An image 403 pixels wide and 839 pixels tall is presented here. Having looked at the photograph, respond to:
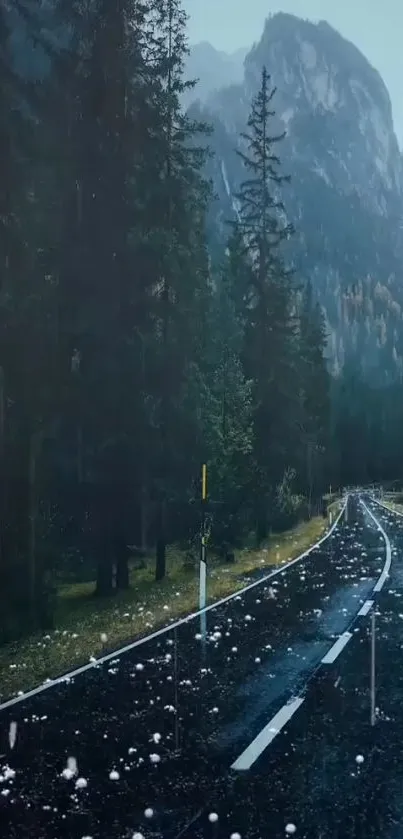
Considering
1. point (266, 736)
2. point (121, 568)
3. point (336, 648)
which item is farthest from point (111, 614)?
point (266, 736)

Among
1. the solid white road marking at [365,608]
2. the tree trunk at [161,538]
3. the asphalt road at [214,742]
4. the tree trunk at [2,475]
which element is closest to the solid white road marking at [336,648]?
the asphalt road at [214,742]

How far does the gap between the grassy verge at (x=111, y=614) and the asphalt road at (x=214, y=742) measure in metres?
0.97

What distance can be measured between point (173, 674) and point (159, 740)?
258cm

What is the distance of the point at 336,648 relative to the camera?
1103 cm

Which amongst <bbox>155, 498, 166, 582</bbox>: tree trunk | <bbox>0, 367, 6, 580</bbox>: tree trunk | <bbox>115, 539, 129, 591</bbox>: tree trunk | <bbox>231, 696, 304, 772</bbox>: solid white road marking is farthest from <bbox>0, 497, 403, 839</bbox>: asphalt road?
<bbox>155, 498, 166, 582</bbox>: tree trunk

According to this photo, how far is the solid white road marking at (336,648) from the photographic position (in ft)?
33.8

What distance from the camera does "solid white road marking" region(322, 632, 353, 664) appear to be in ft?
33.8

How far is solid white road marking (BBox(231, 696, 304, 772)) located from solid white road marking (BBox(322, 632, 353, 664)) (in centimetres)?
201

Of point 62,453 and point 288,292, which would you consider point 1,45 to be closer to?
point 62,453

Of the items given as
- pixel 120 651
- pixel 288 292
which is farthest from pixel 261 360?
pixel 120 651

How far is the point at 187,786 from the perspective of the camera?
19.0 ft

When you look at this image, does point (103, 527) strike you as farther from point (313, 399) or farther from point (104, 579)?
point (313, 399)

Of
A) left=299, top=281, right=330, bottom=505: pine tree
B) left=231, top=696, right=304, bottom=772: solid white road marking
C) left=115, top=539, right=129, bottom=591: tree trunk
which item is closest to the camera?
left=231, top=696, right=304, bottom=772: solid white road marking

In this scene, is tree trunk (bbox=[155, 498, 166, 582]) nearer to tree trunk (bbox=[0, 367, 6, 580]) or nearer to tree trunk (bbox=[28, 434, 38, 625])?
tree trunk (bbox=[28, 434, 38, 625])
